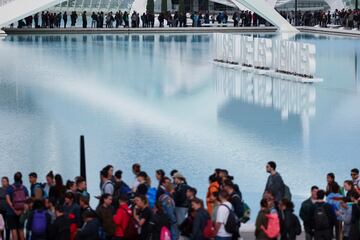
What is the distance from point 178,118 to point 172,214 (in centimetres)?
896

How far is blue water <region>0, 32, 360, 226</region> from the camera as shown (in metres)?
13.2

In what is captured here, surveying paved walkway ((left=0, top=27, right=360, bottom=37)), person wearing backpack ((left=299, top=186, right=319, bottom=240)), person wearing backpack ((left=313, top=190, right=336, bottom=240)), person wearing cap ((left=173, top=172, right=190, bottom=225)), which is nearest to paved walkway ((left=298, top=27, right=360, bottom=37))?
paved walkway ((left=0, top=27, right=360, bottom=37))

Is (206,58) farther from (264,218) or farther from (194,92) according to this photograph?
(264,218)

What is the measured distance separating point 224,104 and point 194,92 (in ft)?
6.50

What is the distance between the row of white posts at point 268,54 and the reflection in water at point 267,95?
402 millimetres

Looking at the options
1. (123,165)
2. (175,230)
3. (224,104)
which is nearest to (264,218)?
(175,230)

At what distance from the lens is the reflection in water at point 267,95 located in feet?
56.9

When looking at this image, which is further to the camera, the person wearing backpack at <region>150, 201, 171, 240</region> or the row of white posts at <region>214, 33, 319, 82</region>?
the row of white posts at <region>214, 33, 319, 82</region>

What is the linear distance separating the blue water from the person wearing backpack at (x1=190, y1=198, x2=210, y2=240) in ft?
10.0

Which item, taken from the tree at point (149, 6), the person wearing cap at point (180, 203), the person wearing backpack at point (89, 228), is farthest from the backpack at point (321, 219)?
the tree at point (149, 6)

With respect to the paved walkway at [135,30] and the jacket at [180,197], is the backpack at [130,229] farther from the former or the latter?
the paved walkway at [135,30]

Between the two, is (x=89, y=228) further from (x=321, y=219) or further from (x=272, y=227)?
(x=321, y=219)

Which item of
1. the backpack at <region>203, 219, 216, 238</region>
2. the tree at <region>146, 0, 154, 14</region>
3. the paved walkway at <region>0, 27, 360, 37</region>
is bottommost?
the backpack at <region>203, 219, 216, 238</region>

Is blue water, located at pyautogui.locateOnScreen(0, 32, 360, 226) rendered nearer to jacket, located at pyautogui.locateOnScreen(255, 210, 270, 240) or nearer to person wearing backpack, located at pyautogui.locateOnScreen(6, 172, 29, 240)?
person wearing backpack, located at pyautogui.locateOnScreen(6, 172, 29, 240)
